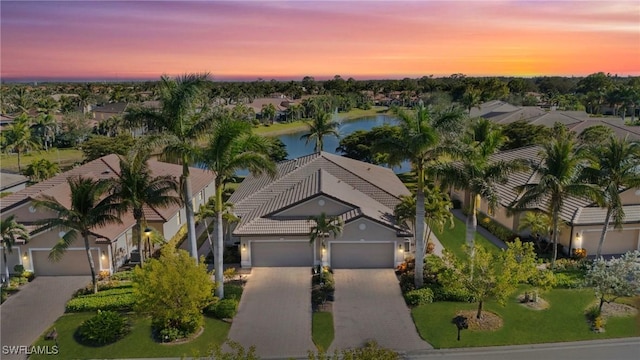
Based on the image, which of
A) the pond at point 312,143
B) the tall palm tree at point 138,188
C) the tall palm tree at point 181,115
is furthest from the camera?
the pond at point 312,143

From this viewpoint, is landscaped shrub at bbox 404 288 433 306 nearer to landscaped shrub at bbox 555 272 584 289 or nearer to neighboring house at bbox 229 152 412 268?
neighboring house at bbox 229 152 412 268

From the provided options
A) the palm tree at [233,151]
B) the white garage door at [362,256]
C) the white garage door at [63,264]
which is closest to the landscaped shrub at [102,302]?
the white garage door at [63,264]

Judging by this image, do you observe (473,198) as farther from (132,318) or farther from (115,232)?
(115,232)

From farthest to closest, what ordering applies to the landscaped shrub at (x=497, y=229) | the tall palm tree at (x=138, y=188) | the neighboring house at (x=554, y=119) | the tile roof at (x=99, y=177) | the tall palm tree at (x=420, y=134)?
the neighboring house at (x=554, y=119), the landscaped shrub at (x=497, y=229), the tile roof at (x=99, y=177), the tall palm tree at (x=138, y=188), the tall palm tree at (x=420, y=134)

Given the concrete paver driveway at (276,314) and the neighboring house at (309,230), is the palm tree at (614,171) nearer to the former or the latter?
the neighboring house at (309,230)

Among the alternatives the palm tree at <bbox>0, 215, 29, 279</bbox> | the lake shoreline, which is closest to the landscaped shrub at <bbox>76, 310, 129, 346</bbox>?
the palm tree at <bbox>0, 215, 29, 279</bbox>

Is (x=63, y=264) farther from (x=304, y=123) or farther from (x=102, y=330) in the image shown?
(x=304, y=123)
